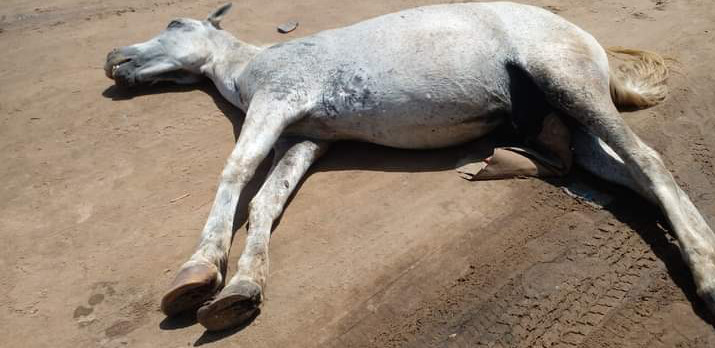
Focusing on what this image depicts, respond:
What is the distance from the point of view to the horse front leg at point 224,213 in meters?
2.98

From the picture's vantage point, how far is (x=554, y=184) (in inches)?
153

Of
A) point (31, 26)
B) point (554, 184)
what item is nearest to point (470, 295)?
point (554, 184)

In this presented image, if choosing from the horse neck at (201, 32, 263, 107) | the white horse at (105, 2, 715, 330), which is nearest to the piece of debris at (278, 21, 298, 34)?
the horse neck at (201, 32, 263, 107)

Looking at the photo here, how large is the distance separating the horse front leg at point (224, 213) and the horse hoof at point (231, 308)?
0.15 m

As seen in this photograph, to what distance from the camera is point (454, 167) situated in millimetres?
4102

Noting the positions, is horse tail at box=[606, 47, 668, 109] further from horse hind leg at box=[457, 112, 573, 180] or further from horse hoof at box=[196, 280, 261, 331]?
horse hoof at box=[196, 280, 261, 331]

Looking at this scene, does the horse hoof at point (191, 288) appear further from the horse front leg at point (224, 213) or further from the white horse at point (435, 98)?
the white horse at point (435, 98)

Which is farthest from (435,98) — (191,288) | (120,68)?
(120,68)

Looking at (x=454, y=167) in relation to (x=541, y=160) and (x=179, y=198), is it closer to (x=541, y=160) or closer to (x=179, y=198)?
(x=541, y=160)

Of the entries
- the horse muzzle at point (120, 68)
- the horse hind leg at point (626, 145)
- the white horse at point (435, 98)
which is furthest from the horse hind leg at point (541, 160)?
the horse muzzle at point (120, 68)

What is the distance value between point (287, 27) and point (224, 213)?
3.56 m

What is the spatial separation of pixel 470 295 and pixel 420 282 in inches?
10.5

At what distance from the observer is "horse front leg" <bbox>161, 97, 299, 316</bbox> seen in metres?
2.98

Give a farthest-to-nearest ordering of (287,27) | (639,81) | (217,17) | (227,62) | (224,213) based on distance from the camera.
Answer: (287,27)
(217,17)
(227,62)
(639,81)
(224,213)
